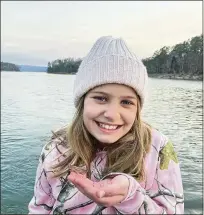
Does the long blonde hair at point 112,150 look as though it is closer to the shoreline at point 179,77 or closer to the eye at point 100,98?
the eye at point 100,98

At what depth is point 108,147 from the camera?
85.4 inches

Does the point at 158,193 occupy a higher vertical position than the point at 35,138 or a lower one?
higher

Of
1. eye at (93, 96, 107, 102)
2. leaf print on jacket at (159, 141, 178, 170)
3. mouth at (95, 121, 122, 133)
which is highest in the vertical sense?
eye at (93, 96, 107, 102)

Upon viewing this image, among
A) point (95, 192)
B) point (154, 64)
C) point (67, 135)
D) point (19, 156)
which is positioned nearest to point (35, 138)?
point (19, 156)

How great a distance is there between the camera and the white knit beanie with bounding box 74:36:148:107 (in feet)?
6.75

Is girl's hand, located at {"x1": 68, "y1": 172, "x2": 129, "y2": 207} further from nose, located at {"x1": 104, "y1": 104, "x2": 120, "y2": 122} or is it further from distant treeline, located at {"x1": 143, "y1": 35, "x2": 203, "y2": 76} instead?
distant treeline, located at {"x1": 143, "y1": 35, "x2": 203, "y2": 76}

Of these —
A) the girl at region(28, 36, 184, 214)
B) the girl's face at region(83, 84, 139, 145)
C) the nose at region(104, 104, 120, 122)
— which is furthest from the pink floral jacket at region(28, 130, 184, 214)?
the nose at region(104, 104, 120, 122)

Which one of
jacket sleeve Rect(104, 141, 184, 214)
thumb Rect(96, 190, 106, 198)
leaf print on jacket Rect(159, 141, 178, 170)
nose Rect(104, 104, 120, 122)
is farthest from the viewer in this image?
leaf print on jacket Rect(159, 141, 178, 170)

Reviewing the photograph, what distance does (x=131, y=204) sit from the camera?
1.74m

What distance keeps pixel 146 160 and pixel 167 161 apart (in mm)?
129

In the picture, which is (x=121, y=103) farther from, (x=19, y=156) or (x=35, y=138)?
(x=35, y=138)

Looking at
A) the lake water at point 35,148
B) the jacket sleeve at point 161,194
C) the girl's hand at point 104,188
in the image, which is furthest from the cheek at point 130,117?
the lake water at point 35,148

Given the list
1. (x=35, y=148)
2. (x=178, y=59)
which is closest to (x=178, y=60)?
(x=178, y=59)

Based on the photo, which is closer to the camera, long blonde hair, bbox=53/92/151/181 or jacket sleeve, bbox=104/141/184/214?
jacket sleeve, bbox=104/141/184/214
